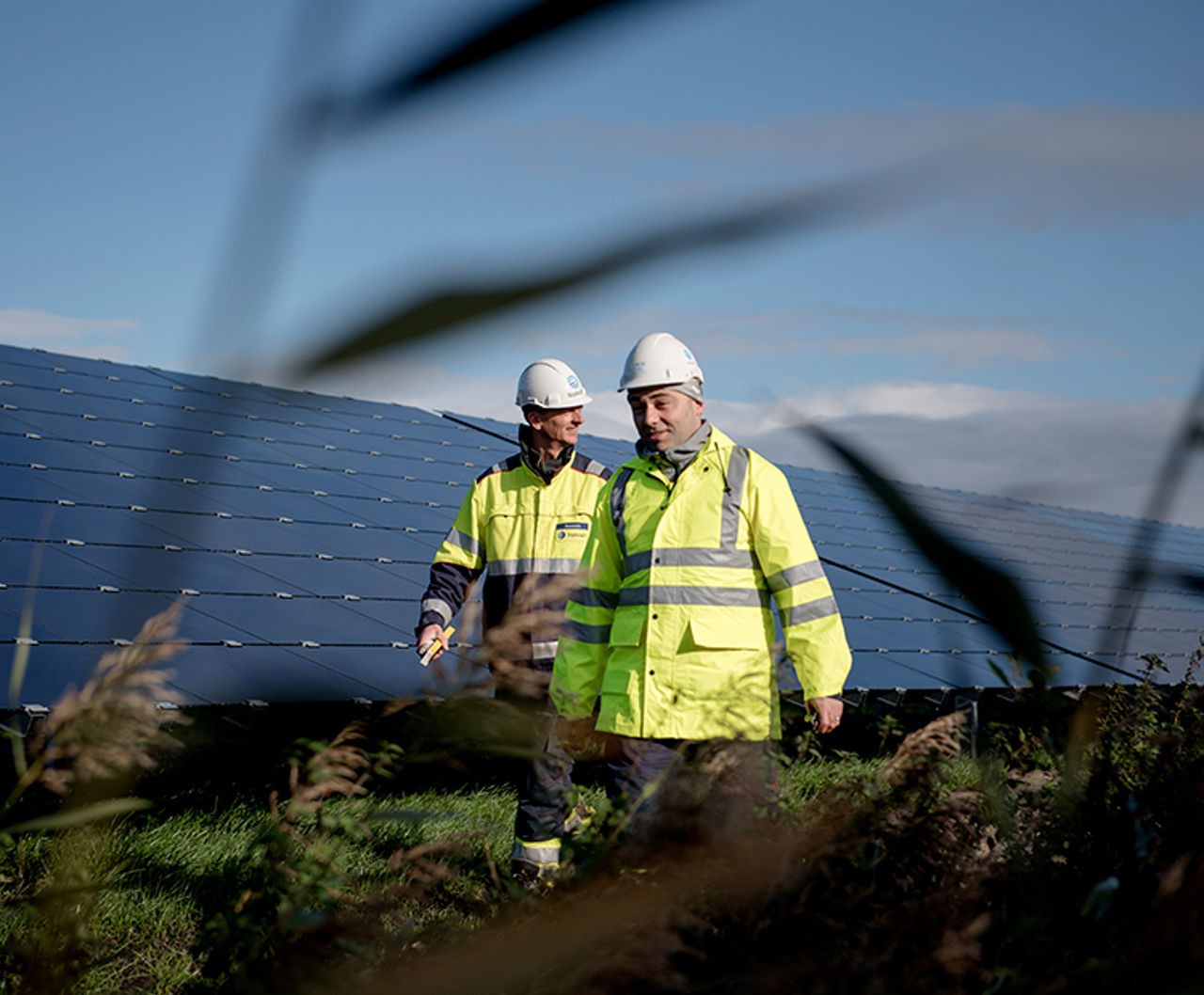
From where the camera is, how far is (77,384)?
31.9 feet

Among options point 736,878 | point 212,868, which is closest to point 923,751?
point 736,878

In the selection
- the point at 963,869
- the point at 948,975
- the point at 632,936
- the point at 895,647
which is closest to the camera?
the point at 632,936

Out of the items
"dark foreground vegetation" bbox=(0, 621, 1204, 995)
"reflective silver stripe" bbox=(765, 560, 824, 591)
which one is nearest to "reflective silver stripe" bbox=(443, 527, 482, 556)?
"reflective silver stripe" bbox=(765, 560, 824, 591)

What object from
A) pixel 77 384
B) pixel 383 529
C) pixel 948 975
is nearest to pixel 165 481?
pixel 948 975

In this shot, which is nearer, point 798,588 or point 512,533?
point 798,588

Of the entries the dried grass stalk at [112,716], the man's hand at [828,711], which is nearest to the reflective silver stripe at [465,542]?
the man's hand at [828,711]

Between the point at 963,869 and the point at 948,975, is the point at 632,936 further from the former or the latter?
the point at 963,869

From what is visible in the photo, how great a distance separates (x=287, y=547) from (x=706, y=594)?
394 centimetres

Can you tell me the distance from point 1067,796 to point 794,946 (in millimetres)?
219

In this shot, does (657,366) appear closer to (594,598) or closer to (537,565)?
(594,598)

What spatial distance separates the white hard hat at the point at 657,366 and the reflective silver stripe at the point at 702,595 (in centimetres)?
72

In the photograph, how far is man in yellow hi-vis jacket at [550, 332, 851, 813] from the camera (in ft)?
12.3

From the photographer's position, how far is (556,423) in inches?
198

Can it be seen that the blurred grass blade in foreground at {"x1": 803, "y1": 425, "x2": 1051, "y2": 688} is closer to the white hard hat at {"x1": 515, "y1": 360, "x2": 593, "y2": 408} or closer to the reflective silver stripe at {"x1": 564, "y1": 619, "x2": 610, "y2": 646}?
the reflective silver stripe at {"x1": 564, "y1": 619, "x2": 610, "y2": 646}
